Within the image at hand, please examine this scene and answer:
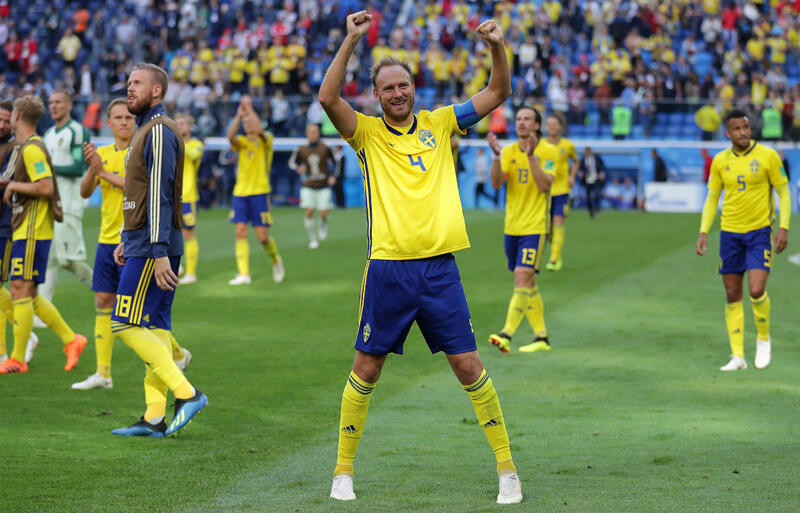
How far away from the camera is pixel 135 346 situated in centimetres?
655

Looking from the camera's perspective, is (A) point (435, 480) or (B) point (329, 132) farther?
(B) point (329, 132)

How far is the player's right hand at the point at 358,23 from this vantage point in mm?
5074

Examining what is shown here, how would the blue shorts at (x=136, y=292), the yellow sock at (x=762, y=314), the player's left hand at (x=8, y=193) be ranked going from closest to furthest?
the blue shorts at (x=136, y=292), the player's left hand at (x=8, y=193), the yellow sock at (x=762, y=314)

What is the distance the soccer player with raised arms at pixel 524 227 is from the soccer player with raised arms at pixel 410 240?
450 cm

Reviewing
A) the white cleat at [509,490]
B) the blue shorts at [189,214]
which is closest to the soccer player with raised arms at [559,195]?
the blue shorts at [189,214]

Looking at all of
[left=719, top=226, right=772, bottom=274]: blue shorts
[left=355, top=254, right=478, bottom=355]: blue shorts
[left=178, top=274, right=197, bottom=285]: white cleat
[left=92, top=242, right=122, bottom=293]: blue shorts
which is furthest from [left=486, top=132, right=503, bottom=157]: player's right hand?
[left=178, top=274, right=197, bottom=285]: white cleat

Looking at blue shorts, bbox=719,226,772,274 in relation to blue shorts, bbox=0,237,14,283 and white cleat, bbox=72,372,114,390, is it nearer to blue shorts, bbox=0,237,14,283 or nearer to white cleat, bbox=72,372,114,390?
white cleat, bbox=72,372,114,390

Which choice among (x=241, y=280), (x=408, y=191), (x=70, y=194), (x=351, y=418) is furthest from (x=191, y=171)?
(x=408, y=191)

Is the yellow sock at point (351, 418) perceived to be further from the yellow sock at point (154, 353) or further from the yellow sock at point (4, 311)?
the yellow sock at point (4, 311)

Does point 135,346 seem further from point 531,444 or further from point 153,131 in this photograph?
point 531,444

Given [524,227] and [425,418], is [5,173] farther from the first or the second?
[524,227]

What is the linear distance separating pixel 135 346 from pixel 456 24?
31.4 m

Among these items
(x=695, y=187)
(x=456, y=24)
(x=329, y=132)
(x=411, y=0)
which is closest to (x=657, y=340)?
(x=695, y=187)

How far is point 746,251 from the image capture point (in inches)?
362
